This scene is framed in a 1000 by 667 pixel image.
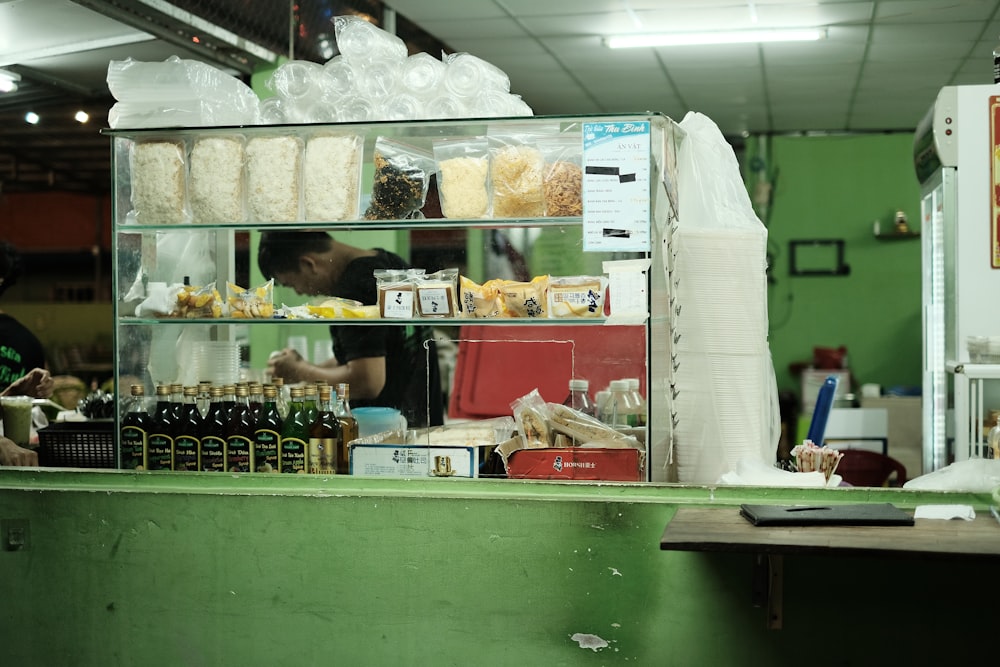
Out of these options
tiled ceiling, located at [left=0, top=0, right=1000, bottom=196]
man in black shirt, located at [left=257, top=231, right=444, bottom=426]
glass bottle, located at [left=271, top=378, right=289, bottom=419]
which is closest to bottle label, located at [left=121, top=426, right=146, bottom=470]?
glass bottle, located at [left=271, top=378, right=289, bottom=419]

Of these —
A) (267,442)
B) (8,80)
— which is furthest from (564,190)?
(8,80)

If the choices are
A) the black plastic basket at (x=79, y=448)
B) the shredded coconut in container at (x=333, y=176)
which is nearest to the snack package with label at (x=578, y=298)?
the shredded coconut in container at (x=333, y=176)

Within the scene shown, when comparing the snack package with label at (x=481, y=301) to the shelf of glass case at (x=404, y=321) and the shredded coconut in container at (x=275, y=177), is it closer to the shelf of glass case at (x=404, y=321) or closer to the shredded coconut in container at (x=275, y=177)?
the shelf of glass case at (x=404, y=321)

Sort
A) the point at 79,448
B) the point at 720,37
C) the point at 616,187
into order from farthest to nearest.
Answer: the point at 720,37 < the point at 79,448 < the point at 616,187

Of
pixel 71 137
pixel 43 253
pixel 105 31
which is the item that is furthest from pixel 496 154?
pixel 43 253

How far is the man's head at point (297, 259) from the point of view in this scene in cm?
319

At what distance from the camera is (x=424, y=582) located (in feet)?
8.32

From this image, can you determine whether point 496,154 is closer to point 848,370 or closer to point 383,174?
point 383,174

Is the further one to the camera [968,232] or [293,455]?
[968,232]

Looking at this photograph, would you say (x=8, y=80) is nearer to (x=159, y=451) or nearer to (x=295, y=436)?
(x=159, y=451)

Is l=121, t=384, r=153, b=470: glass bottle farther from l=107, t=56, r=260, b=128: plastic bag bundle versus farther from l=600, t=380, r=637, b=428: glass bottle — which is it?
l=600, t=380, r=637, b=428: glass bottle

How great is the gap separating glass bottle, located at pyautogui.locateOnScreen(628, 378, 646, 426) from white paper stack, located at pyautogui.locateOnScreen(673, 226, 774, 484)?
0.09 meters

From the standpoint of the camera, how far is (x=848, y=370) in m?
9.16

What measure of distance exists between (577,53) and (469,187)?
4455 mm
